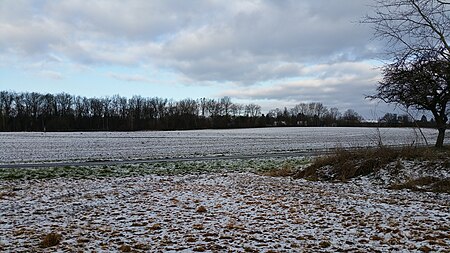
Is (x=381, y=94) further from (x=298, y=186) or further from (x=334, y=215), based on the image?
(x=334, y=215)

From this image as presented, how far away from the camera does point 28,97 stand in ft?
399

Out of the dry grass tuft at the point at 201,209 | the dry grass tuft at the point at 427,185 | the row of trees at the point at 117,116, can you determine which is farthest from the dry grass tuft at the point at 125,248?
the row of trees at the point at 117,116

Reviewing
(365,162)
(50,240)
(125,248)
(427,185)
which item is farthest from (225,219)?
(365,162)

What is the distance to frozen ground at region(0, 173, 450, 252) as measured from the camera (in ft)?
20.5

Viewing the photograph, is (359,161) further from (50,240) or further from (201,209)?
(50,240)

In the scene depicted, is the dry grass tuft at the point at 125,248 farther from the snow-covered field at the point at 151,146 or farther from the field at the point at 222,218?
the snow-covered field at the point at 151,146

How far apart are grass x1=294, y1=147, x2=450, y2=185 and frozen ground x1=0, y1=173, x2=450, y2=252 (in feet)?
7.88

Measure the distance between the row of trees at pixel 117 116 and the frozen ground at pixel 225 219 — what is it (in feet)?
336

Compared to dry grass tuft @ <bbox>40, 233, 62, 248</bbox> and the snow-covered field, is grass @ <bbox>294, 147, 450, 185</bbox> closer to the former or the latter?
the snow-covered field

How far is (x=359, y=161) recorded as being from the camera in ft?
51.6

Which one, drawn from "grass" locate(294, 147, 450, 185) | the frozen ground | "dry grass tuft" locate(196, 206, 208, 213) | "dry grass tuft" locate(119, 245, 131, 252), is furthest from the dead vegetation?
"dry grass tuft" locate(119, 245, 131, 252)

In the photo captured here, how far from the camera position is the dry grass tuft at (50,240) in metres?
6.26

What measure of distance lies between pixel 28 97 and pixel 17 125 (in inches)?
598

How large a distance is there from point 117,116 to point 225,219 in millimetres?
126949
